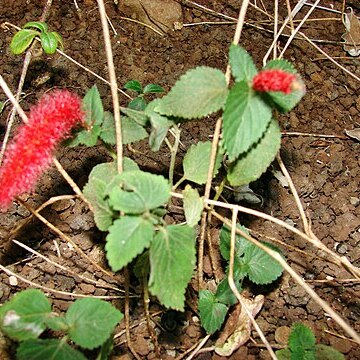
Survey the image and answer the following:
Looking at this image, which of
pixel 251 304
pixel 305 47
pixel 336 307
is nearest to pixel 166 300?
pixel 251 304

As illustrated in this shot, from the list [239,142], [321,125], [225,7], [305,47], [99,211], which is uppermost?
[239,142]

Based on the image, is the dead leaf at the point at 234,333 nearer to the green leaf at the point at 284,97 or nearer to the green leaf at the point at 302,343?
the green leaf at the point at 302,343

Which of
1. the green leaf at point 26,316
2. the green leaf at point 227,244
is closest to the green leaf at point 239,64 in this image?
the green leaf at point 227,244

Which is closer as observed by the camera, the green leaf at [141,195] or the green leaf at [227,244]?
the green leaf at [141,195]

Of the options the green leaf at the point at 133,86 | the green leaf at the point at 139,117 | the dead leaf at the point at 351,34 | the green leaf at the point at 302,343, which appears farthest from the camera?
the dead leaf at the point at 351,34

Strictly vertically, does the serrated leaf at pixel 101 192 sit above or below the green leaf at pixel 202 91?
below

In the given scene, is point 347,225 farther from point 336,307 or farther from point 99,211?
point 99,211

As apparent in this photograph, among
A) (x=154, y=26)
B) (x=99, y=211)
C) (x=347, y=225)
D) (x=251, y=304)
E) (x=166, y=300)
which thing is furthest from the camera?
(x=154, y=26)
